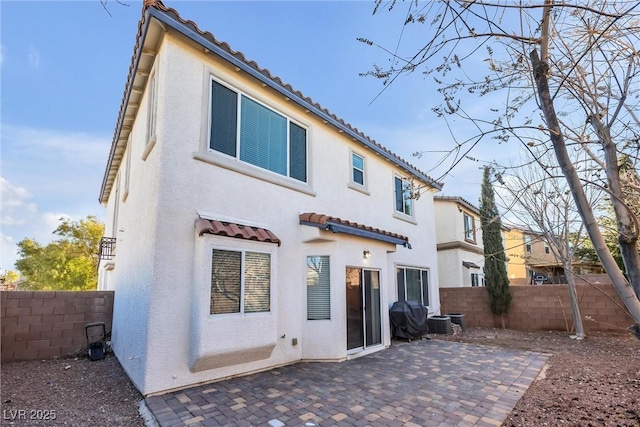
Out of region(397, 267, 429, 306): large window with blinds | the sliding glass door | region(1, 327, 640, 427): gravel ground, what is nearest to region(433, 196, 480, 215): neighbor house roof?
region(397, 267, 429, 306): large window with blinds

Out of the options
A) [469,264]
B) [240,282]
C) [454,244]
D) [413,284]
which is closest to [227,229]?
[240,282]

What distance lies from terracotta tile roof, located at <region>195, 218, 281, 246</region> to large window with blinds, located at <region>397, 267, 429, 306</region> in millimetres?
7671

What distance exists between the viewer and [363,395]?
21.6ft

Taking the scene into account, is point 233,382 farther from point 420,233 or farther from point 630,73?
point 420,233

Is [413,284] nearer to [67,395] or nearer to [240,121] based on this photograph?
[240,121]

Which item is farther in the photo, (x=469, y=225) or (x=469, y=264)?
(x=469, y=225)

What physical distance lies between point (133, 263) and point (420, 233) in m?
12.4

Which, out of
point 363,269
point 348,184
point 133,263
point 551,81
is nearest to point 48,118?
point 133,263

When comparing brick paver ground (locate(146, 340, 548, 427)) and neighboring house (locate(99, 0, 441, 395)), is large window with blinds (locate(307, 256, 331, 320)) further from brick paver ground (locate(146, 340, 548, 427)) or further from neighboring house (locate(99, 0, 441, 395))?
brick paver ground (locate(146, 340, 548, 427))

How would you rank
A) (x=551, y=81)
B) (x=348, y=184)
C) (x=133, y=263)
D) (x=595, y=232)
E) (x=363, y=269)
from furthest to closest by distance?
(x=348, y=184), (x=363, y=269), (x=133, y=263), (x=551, y=81), (x=595, y=232)

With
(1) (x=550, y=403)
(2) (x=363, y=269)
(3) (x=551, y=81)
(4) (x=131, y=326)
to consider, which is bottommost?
(1) (x=550, y=403)

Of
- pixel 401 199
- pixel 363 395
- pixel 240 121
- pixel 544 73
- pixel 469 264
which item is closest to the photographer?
pixel 544 73

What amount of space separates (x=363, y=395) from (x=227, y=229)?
4369 millimetres

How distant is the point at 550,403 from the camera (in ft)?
20.3
